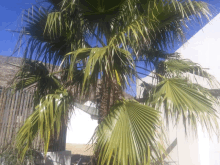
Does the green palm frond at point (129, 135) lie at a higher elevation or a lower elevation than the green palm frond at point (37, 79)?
lower

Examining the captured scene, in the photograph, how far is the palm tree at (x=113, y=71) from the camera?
2.24m

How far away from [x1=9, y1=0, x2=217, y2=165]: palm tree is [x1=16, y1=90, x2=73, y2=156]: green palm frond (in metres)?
0.01

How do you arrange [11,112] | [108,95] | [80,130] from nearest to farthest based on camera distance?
[108,95] → [11,112] → [80,130]

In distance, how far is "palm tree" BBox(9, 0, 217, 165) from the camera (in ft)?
7.34

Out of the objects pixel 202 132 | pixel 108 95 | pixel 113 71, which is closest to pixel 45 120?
pixel 108 95

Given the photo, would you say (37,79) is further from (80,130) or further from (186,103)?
(80,130)

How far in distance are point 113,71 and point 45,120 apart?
1109 millimetres

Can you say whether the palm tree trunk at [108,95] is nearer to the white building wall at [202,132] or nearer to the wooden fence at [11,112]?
the wooden fence at [11,112]

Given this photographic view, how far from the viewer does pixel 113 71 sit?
8.61 feet

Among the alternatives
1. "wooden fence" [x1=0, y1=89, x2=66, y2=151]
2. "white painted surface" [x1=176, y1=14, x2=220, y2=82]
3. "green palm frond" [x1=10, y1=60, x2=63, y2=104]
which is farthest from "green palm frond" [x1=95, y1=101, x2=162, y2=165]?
"white painted surface" [x1=176, y1=14, x2=220, y2=82]

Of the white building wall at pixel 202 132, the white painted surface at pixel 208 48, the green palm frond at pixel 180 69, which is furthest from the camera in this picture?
the white painted surface at pixel 208 48

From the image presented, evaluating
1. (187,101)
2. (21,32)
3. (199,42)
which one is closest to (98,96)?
(187,101)

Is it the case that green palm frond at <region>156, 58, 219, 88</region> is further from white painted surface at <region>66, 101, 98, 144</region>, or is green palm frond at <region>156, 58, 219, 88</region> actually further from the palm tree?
white painted surface at <region>66, 101, 98, 144</region>

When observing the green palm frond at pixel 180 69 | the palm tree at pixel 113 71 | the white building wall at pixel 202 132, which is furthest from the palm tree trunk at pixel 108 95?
the white building wall at pixel 202 132
